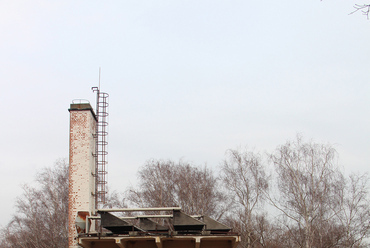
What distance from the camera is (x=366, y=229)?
91.7 feet

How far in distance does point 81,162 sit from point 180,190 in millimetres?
22476

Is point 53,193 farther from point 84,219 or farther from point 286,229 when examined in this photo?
point 84,219

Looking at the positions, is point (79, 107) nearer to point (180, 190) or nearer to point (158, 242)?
point (158, 242)

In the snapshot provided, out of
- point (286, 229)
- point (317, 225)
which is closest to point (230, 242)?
point (317, 225)

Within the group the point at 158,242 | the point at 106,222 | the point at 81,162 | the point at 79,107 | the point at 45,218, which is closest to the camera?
the point at 158,242

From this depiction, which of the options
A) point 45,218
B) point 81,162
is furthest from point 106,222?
point 45,218

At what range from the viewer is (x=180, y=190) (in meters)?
38.1

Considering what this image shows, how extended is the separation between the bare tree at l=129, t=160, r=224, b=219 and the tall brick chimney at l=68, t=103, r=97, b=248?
20229 millimetres

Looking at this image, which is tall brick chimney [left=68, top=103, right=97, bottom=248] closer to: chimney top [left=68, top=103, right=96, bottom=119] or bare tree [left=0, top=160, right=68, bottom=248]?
chimney top [left=68, top=103, right=96, bottom=119]

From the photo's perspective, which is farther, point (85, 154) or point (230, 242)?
point (85, 154)

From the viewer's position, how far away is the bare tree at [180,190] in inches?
1460

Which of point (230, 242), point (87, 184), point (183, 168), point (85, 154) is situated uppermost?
point (183, 168)

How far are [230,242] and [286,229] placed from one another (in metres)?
18.0

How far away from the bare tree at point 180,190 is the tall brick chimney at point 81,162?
66.4 ft
